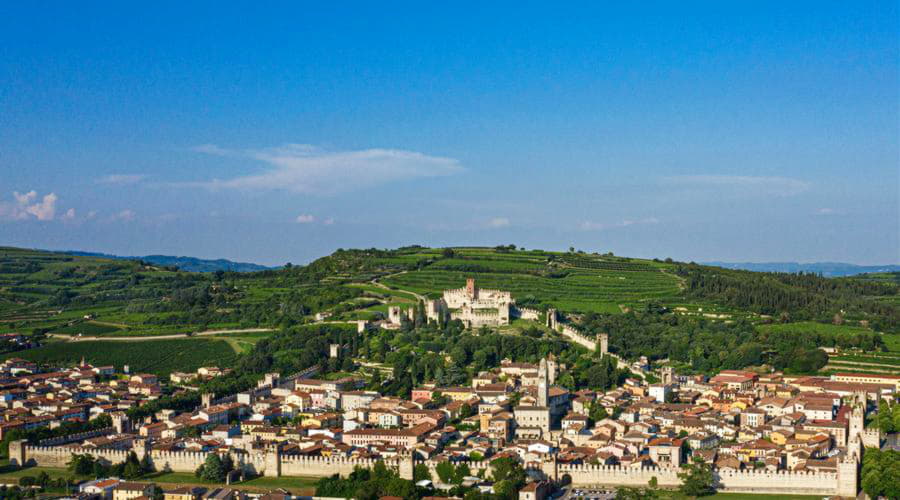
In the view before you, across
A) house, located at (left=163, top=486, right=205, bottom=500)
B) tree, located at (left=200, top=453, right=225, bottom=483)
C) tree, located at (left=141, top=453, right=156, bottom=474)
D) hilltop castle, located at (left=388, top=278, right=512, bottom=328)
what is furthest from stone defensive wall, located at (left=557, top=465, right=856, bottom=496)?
hilltop castle, located at (left=388, top=278, right=512, bottom=328)

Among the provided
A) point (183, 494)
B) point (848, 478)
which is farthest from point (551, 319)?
point (183, 494)

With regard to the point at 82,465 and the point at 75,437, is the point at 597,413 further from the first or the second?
the point at 75,437

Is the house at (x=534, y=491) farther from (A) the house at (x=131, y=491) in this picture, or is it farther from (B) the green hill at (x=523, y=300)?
(B) the green hill at (x=523, y=300)

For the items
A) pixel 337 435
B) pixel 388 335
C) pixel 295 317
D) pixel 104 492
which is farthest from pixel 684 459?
pixel 295 317

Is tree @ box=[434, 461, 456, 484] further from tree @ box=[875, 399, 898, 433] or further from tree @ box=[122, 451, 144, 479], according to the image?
tree @ box=[875, 399, 898, 433]

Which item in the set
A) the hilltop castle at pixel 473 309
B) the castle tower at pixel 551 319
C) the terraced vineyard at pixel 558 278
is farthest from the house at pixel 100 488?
the terraced vineyard at pixel 558 278

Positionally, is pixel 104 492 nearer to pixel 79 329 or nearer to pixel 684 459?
pixel 684 459
